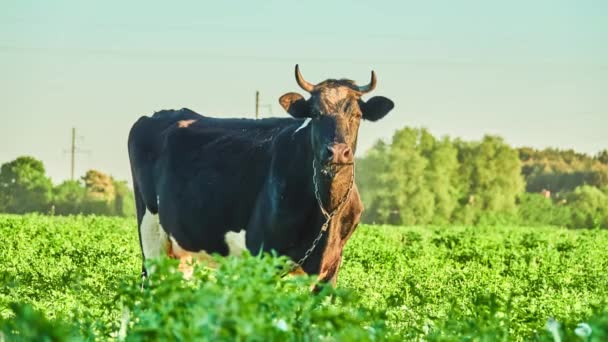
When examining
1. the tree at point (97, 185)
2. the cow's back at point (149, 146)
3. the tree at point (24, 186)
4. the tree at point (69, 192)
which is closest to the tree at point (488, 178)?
the tree at point (97, 185)

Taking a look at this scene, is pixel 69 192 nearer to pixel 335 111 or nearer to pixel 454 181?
pixel 454 181

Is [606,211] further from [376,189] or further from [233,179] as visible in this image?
[233,179]

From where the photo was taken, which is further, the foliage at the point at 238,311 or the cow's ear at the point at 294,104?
the cow's ear at the point at 294,104

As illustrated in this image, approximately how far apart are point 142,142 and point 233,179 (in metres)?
2.72

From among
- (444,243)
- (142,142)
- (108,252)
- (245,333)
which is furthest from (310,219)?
(444,243)

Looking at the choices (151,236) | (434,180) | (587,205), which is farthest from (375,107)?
(434,180)

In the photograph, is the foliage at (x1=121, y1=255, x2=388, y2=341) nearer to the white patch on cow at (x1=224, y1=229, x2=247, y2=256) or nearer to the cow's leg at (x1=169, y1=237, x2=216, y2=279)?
the white patch on cow at (x1=224, y1=229, x2=247, y2=256)

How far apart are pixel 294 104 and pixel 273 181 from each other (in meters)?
0.81

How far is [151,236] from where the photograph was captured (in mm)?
14961

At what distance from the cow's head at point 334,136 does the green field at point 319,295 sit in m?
0.60

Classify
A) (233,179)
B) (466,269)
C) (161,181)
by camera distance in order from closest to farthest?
(233,179), (161,181), (466,269)

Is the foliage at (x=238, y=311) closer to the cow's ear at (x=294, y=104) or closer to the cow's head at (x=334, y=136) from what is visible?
the cow's head at (x=334, y=136)

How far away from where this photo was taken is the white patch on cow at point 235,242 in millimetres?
12727

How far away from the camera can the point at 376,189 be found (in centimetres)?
11394
